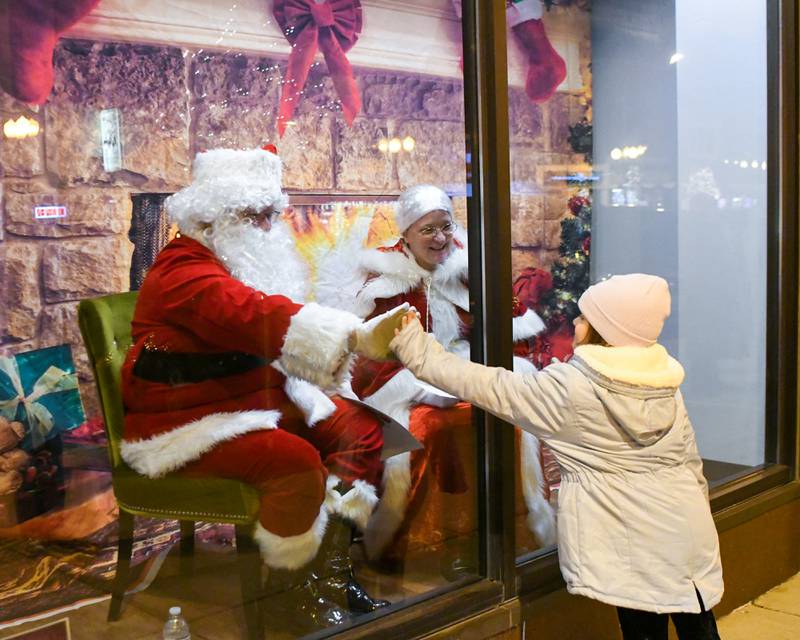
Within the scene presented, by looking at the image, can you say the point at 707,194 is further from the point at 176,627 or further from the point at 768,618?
the point at 176,627

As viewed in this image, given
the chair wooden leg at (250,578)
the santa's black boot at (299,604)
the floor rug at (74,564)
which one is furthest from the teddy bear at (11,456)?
the santa's black boot at (299,604)

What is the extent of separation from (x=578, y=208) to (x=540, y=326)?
0.52 meters

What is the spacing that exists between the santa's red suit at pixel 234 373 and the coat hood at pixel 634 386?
0.57 m

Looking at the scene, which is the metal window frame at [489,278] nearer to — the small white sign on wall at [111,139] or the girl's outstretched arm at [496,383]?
the girl's outstretched arm at [496,383]

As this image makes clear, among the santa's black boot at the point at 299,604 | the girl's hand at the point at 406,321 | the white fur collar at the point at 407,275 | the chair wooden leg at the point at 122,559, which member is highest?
the white fur collar at the point at 407,275

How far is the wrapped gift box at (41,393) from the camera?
2.01 m

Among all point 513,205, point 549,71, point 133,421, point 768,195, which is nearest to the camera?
point 133,421

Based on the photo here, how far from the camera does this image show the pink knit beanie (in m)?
2.10

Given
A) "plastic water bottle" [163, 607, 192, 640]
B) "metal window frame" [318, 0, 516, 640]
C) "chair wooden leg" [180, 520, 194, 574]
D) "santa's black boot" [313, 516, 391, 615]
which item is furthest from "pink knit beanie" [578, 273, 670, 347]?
"plastic water bottle" [163, 607, 192, 640]

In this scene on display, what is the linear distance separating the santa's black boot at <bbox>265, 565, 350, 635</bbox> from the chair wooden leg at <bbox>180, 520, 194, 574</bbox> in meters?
0.19

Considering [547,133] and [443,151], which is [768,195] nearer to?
[547,133]

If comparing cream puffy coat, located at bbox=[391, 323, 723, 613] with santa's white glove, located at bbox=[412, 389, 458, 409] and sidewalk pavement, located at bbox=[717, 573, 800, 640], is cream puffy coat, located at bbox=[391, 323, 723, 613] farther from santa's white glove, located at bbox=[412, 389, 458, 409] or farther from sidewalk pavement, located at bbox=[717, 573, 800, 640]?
sidewalk pavement, located at bbox=[717, 573, 800, 640]

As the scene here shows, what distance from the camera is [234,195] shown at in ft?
7.21

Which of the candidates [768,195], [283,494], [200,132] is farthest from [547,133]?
[283,494]
